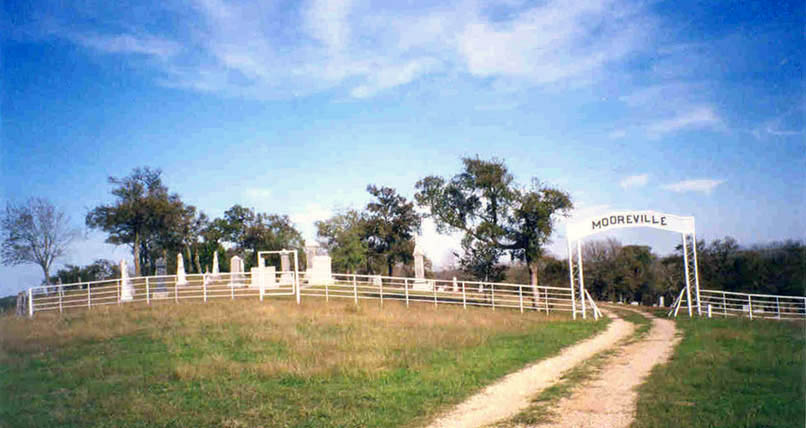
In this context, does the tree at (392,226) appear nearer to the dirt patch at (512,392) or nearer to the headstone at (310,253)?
the headstone at (310,253)

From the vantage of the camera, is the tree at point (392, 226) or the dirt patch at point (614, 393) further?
the tree at point (392, 226)

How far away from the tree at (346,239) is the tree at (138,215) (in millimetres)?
13597

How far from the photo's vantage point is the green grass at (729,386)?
252 inches

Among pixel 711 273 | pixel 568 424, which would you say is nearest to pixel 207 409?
pixel 568 424

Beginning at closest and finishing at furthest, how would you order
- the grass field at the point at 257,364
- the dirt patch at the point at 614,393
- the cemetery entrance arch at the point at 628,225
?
the dirt patch at the point at 614,393, the grass field at the point at 257,364, the cemetery entrance arch at the point at 628,225

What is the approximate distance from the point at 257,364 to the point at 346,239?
119ft

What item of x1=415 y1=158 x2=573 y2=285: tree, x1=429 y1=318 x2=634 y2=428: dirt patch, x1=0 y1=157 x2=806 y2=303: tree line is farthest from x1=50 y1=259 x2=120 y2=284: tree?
x1=429 y1=318 x2=634 y2=428: dirt patch

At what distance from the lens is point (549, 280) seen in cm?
4394

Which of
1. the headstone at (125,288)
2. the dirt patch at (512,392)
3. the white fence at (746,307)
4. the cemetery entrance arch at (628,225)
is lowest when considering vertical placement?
the white fence at (746,307)

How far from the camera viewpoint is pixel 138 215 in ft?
139

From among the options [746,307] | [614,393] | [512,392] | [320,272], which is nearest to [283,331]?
[512,392]

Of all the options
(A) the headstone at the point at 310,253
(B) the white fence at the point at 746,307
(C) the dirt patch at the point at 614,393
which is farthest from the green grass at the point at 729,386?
(A) the headstone at the point at 310,253

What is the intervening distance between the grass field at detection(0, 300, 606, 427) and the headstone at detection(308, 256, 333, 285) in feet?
39.8

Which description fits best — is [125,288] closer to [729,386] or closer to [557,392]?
[557,392]
